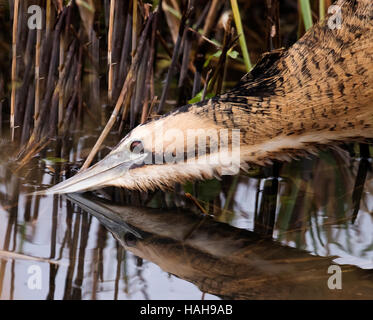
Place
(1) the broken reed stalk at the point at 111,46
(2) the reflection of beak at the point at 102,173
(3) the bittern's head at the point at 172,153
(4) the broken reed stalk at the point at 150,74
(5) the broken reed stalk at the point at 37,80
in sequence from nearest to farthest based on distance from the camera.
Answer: (3) the bittern's head at the point at 172,153 → (2) the reflection of beak at the point at 102,173 → (1) the broken reed stalk at the point at 111,46 → (5) the broken reed stalk at the point at 37,80 → (4) the broken reed stalk at the point at 150,74

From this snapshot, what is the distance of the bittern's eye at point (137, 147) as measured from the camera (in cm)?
355

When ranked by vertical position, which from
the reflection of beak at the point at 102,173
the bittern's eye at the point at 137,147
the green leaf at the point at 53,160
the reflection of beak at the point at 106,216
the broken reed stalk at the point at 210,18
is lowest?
the reflection of beak at the point at 106,216

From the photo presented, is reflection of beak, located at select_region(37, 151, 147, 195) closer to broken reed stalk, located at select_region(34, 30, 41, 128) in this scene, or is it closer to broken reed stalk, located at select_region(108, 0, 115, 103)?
broken reed stalk, located at select_region(34, 30, 41, 128)

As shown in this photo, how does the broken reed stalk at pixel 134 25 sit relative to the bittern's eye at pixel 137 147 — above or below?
above

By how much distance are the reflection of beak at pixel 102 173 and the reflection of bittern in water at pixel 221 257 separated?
9 cm

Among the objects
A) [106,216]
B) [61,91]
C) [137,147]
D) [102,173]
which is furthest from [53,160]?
[137,147]

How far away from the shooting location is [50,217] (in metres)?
3.64

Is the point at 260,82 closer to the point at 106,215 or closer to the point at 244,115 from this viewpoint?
the point at 244,115

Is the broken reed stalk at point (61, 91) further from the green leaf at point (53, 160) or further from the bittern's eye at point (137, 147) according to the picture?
the bittern's eye at point (137, 147)

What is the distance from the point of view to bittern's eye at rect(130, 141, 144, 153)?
355 cm

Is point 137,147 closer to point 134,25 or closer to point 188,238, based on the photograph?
point 188,238

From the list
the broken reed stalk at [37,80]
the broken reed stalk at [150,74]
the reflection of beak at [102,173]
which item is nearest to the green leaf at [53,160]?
the broken reed stalk at [37,80]

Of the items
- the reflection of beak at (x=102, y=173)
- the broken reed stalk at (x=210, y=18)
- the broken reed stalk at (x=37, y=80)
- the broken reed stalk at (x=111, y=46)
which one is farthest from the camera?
the broken reed stalk at (x=210, y=18)

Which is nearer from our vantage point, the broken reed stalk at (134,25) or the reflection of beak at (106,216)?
the reflection of beak at (106,216)
